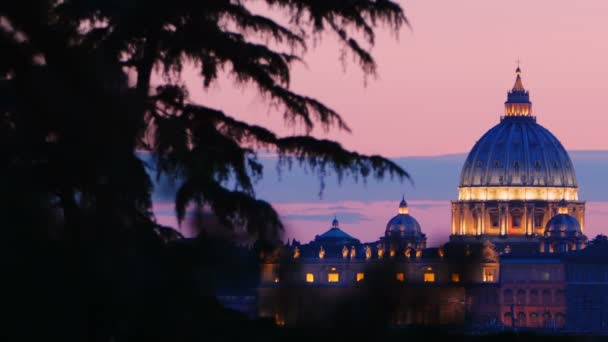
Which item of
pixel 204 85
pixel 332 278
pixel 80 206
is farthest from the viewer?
pixel 332 278

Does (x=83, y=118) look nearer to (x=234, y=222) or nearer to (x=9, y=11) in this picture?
(x=9, y=11)

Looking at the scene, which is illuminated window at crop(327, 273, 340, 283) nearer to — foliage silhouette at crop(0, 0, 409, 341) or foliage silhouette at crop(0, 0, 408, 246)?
foliage silhouette at crop(0, 0, 408, 246)

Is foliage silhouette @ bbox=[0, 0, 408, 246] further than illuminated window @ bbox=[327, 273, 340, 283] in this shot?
No

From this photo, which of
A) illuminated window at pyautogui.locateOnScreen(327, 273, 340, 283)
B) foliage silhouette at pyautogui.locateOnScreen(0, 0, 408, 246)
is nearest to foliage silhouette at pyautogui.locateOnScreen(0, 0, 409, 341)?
foliage silhouette at pyautogui.locateOnScreen(0, 0, 408, 246)

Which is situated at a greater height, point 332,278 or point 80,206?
point 332,278

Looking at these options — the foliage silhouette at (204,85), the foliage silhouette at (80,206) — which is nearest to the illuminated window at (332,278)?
the foliage silhouette at (204,85)

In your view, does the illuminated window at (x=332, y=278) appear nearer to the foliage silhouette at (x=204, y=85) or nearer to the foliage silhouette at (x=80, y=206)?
the foliage silhouette at (x=204, y=85)

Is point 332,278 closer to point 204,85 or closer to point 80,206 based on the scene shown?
point 204,85

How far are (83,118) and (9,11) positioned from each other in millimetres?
785

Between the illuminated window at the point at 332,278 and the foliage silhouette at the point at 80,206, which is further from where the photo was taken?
the illuminated window at the point at 332,278

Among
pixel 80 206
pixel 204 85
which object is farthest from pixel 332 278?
pixel 80 206

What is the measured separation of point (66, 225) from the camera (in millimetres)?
14242

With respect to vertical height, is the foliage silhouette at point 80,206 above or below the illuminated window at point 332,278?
below

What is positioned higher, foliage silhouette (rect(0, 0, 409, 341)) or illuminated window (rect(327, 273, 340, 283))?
illuminated window (rect(327, 273, 340, 283))
